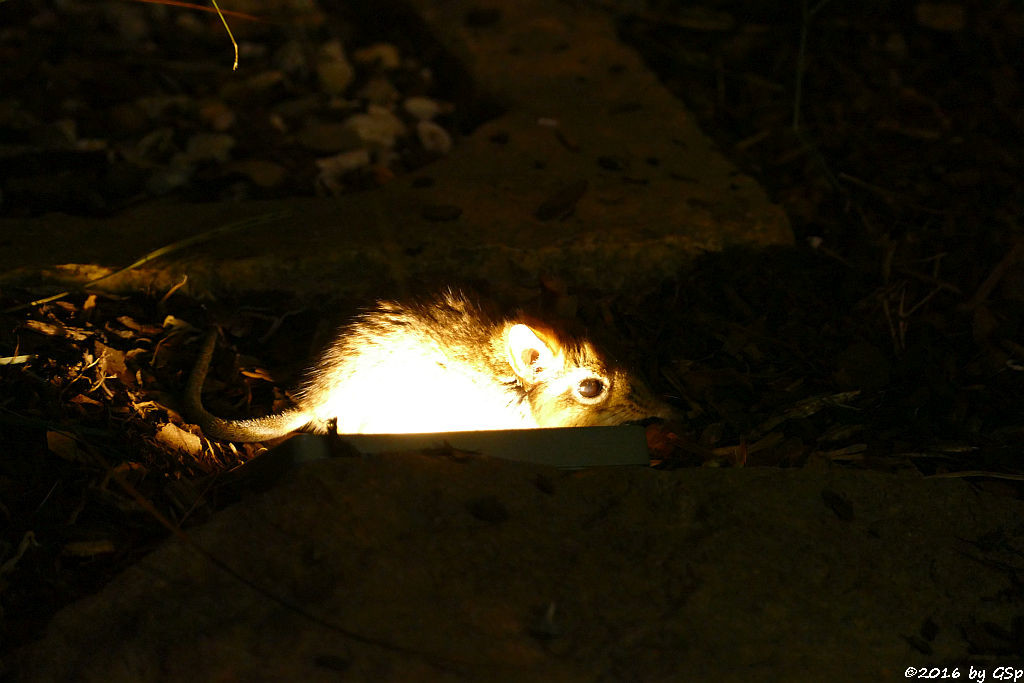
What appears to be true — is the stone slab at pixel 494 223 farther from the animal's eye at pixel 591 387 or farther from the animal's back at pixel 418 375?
the animal's eye at pixel 591 387

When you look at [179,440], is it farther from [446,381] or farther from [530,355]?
[530,355]

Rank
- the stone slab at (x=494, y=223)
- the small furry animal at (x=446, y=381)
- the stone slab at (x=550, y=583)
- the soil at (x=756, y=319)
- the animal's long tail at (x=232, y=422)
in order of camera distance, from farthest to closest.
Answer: the stone slab at (x=494, y=223) < the small furry animal at (x=446, y=381) < the animal's long tail at (x=232, y=422) < the soil at (x=756, y=319) < the stone slab at (x=550, y=583)

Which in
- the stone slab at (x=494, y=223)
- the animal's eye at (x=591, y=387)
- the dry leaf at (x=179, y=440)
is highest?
the stone slab at (x=494, y=223)

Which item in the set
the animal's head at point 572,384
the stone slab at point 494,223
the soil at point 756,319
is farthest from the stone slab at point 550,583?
the stone slab at point 494,223

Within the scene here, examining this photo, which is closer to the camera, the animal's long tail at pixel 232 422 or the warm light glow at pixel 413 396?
the animal's long tail at pixel 232 422

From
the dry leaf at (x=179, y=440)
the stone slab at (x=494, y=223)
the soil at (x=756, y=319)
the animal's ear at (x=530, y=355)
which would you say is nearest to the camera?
the soil at (x=756, y=319)

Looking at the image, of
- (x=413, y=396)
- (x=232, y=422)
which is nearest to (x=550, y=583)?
(x=413, y=396)

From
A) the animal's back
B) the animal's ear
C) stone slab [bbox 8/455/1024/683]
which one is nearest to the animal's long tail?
the animal's back
